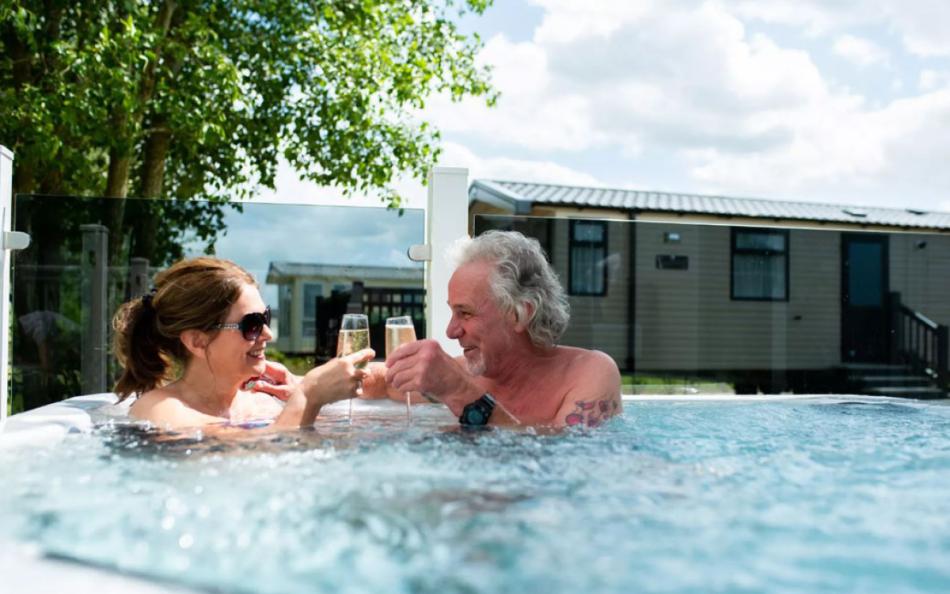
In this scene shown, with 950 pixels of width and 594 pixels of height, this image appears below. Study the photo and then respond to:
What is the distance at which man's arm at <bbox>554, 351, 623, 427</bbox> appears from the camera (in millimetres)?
2809

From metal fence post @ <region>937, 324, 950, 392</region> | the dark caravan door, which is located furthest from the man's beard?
metal fence post @ <region>937, 324, 950, 392</region>

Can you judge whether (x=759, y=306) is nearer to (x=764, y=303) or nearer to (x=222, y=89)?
(x=764, y=303)

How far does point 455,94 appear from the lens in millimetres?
11461

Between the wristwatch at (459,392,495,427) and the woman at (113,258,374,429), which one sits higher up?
the woman at (113,258,374,429)

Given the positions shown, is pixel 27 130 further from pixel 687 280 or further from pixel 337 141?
pixel 687 280

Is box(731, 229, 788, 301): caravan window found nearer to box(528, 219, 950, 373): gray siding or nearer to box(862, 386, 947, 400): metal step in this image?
box(528, 219, 950, 373): gray siding

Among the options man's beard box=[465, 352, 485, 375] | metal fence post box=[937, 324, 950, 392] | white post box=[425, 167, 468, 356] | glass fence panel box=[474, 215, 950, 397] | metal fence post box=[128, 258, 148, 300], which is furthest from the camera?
metal fence post box=[937, 324, 950, 392]

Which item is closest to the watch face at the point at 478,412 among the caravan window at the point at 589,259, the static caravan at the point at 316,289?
the static caravan at the point at 316,289

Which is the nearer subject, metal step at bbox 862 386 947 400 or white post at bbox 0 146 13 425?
white post at bbox 0 146 13 425

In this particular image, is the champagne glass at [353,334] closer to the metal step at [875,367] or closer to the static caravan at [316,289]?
the static caravan at [316,289]

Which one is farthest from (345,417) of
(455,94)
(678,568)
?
(455,94)

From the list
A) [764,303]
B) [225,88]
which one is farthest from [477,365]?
[764,303]

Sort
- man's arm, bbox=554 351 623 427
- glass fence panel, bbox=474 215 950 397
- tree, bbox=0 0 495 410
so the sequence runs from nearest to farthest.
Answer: man's arm, bbox=554 351 623 427
tree, bbox=0 0 495 410
glass fence panel, bbox=474 215 950 397

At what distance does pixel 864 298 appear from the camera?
9.71 metres
